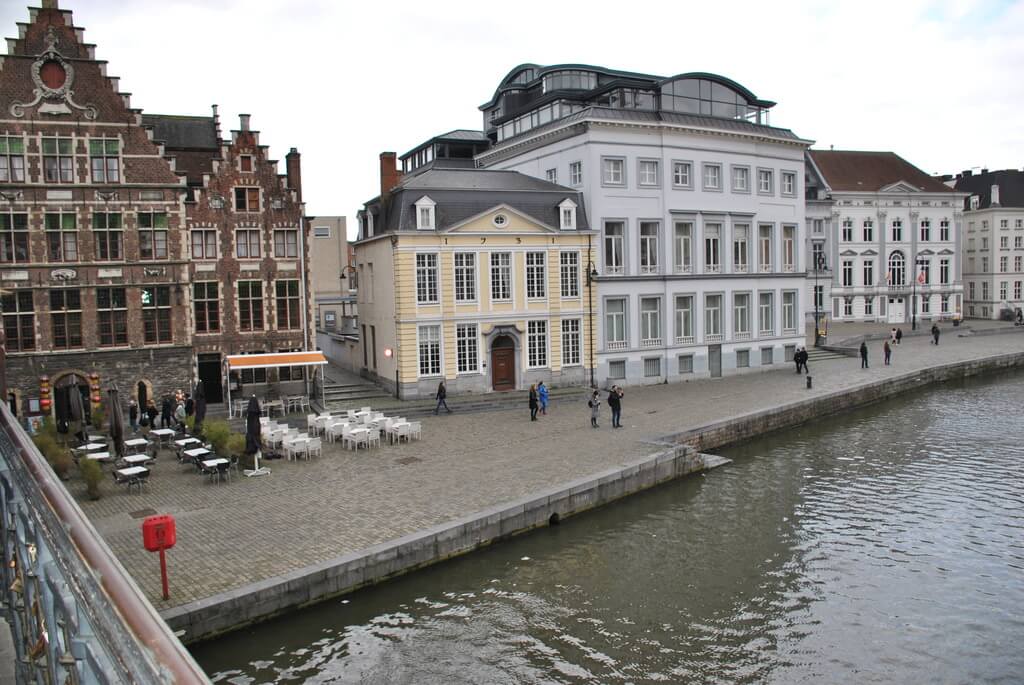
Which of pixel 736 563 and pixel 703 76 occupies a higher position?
pixel 703 76

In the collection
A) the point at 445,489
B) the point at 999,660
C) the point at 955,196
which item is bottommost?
the point at 999,660

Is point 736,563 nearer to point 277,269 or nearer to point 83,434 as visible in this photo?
point 83,434

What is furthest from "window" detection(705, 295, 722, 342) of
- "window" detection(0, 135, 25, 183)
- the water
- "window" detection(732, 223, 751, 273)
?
"window" detection(0, 135, 25, 183)

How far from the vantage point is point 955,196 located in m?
70.9

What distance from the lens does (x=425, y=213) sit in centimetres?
3338

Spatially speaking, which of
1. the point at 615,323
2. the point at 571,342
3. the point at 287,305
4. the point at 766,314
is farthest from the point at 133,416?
the point at 766,314

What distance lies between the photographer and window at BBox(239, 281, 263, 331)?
32625mm

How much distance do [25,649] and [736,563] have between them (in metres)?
14.5

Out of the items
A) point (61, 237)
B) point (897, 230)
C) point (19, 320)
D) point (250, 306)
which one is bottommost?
point (19, 320)

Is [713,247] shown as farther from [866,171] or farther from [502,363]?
[866,171]

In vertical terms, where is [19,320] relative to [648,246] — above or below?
below

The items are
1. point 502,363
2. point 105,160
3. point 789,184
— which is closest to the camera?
point 105,160

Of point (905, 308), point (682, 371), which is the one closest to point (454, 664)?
point (682, 371)

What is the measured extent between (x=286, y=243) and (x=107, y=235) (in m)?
6.52
